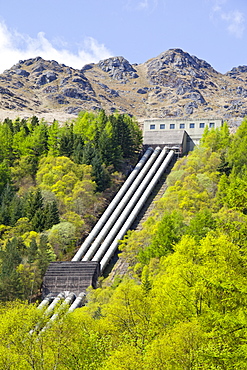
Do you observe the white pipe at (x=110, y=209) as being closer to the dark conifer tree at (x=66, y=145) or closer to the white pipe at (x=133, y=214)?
the white pipe at (x=133, y=214)

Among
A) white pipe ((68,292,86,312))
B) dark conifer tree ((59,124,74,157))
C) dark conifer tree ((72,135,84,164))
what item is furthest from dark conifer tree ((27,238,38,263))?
dark conifer tree ((59,124,74,157))

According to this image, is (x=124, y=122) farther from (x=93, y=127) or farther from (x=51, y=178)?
(x=51, y=178)

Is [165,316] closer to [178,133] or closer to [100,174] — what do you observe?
[100,174]

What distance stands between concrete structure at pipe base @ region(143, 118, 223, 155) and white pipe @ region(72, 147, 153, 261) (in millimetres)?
3889

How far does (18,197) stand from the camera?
74812 mm

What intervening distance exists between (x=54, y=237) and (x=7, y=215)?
8691 millimetres

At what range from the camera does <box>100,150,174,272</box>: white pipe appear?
62037 mm

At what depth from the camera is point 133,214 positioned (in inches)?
2749

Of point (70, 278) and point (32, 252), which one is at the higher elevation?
point (32, 252)

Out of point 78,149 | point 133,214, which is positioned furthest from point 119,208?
point 78,149

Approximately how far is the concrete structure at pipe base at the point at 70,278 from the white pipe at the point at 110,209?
4650mm

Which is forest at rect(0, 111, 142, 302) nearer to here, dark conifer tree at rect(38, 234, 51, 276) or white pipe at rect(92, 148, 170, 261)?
dark conifer tree at rect(38, 234, 51, 276)

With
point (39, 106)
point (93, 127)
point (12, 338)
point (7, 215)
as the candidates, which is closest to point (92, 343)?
point (12, 338)

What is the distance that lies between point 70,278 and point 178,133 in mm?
44329
